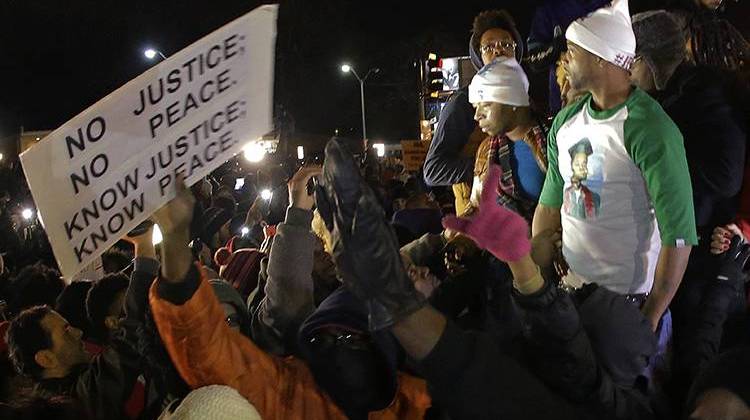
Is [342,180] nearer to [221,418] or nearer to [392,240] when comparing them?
[392,240]

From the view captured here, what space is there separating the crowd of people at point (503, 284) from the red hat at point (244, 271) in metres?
0.03

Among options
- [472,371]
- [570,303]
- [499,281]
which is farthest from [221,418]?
[499,281]

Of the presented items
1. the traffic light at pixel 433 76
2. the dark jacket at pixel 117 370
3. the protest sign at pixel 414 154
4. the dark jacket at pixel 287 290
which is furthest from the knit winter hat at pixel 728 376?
the traffic light at pixel 433 76

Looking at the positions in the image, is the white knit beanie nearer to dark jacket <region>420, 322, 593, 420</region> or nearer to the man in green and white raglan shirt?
the man in green and white raglan shirt

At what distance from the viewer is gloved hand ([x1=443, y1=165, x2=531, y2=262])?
185 cm

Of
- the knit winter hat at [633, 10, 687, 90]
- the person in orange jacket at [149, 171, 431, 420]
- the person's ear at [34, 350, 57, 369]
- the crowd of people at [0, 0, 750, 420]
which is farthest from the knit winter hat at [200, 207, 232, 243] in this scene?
the knit winter hat at [633, 10, 687, 90]

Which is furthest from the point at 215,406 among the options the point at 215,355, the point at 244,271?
the point at 244,271

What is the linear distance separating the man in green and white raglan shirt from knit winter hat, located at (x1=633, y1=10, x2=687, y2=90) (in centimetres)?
38

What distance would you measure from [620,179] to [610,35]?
59 centimetres

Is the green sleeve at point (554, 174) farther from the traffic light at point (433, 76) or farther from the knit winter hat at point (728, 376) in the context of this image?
the traffic light at point (433, 76)

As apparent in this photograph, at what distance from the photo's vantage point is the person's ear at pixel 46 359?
3.60m

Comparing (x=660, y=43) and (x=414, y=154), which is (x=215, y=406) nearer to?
(x=660, y=43)

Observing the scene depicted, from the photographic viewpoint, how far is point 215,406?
2.17 meters

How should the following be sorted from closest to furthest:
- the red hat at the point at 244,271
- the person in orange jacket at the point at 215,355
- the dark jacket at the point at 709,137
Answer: the person in orange jacket at the point at 215,355, the dark jacket at the point at 709,137, the red hat at the point at 244,271
